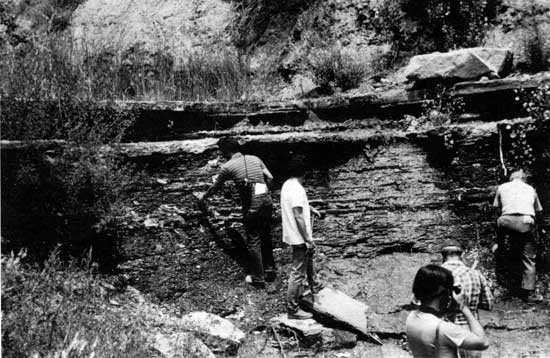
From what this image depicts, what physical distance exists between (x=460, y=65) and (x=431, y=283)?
510 cm

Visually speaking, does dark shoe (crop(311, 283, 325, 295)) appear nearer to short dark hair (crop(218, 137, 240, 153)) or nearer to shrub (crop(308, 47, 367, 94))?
short dark hair (crop(218, 137, 240, 153))

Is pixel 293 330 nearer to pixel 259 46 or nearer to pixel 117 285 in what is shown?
pixel 117 285

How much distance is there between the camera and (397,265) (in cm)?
684

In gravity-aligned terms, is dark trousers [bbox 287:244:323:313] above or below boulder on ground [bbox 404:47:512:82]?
below

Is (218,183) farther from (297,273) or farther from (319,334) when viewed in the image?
(319,334)

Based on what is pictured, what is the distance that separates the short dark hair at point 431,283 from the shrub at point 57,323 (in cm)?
212

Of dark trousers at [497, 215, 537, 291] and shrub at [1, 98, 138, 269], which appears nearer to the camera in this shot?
shrub at [1, 98, 138, 269]

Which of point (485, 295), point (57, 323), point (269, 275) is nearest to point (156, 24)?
point (269, 275)

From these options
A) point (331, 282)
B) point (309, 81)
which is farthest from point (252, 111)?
point (331, 282)

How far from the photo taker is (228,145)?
672 centimetres

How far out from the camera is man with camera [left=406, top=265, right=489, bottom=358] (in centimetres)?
305

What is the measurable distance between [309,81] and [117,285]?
15.2ft

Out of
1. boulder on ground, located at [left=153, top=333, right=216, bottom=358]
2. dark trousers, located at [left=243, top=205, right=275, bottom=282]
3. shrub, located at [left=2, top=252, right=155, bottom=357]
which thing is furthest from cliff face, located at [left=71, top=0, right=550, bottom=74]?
shrub, located at [left=2, top=252, right=155, bottom=357]

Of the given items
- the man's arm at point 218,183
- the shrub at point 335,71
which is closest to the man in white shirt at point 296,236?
the man's arm at point 218,183
